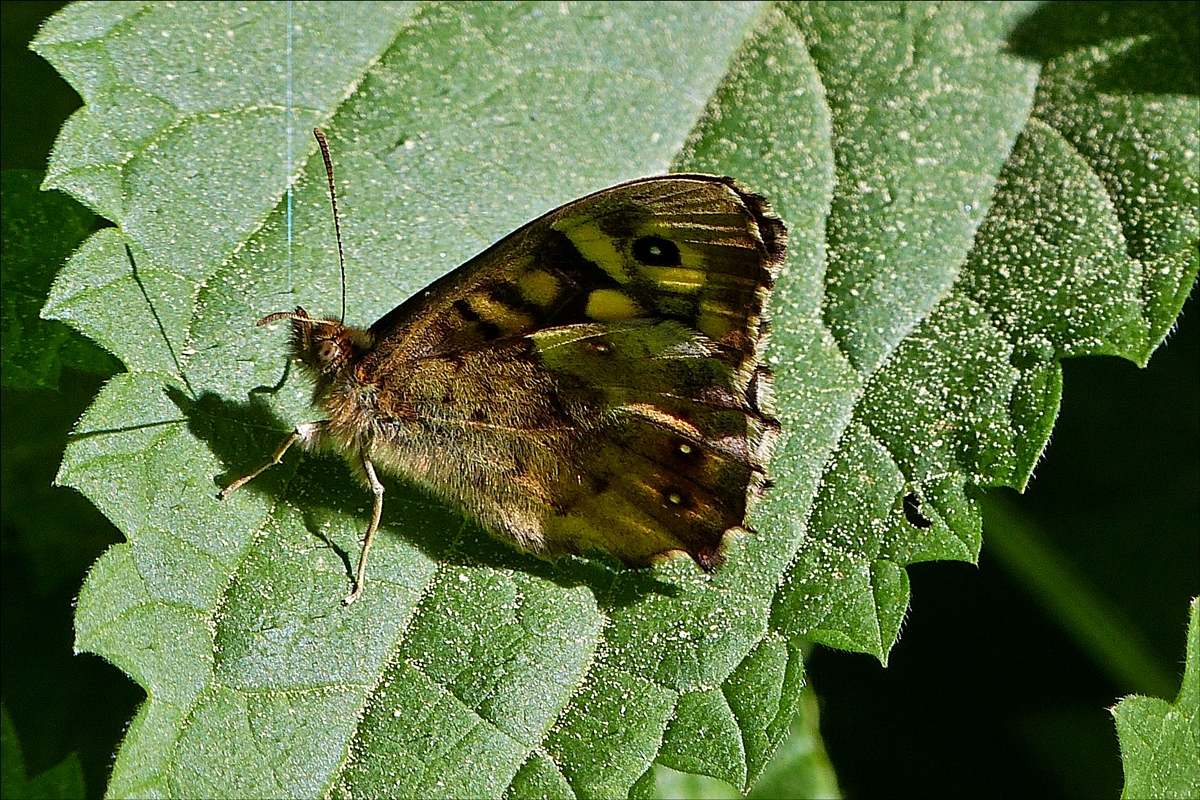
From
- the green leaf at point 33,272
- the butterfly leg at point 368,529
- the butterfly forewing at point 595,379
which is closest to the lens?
the butterfly forewing at point 595,379

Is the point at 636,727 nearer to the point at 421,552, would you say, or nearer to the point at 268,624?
the point at 421,552

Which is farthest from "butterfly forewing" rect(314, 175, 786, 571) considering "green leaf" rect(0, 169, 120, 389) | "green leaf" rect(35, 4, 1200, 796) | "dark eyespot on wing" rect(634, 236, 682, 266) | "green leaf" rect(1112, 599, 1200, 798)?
"green leaf" rect(1112, 599, 1200, 798)

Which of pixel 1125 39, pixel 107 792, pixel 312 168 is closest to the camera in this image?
pixel 107 792

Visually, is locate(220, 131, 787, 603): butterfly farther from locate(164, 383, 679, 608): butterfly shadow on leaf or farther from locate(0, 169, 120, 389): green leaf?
locate(0, 169, 120, 389): green leaf

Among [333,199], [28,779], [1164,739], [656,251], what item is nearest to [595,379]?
[656,251]

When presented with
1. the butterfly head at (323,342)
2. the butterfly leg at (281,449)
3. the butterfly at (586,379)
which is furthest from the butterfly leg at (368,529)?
the butterfly head at (323,342)

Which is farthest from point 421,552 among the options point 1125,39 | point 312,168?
point 1125,39

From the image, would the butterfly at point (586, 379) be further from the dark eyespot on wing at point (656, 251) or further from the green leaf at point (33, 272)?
the green leaf at point (33, 272)

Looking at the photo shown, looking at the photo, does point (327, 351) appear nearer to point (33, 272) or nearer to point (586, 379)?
point (586, 379)
